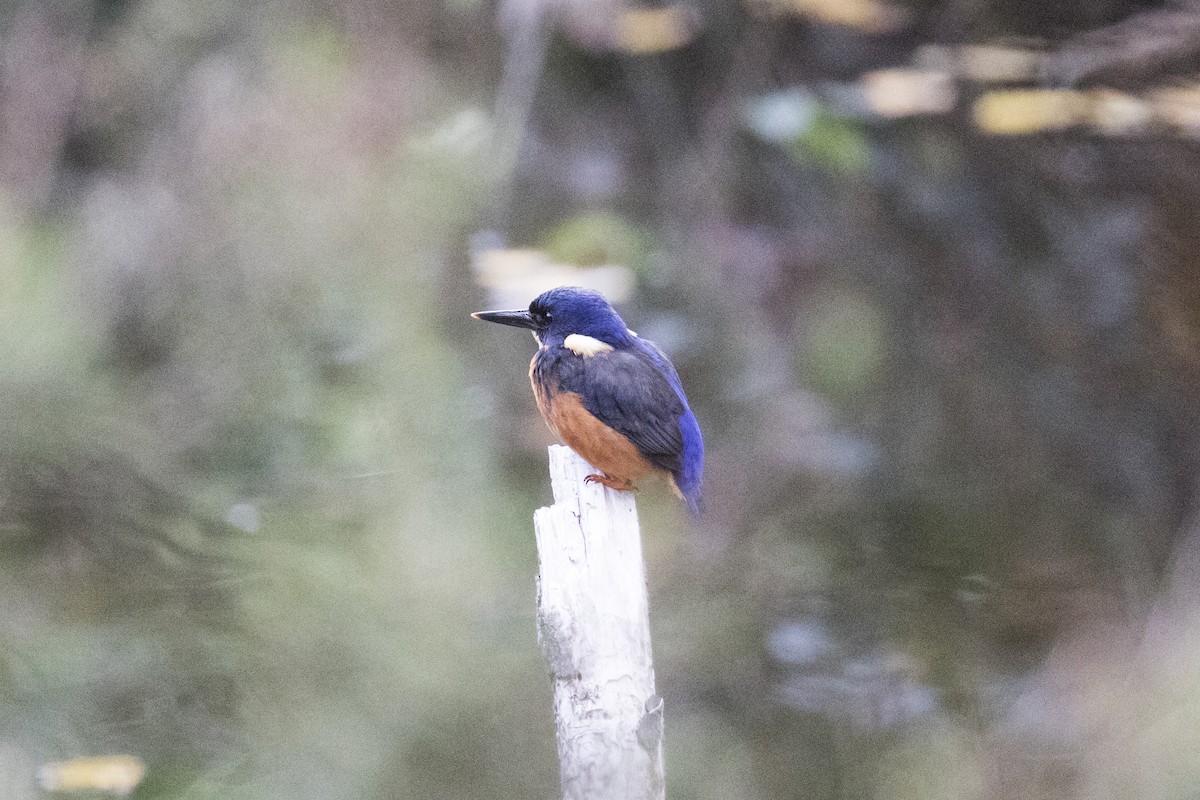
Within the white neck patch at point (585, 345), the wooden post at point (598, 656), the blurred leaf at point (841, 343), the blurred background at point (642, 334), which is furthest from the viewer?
the blurred leaf at point (841, 343)

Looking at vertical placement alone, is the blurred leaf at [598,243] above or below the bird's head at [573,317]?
above

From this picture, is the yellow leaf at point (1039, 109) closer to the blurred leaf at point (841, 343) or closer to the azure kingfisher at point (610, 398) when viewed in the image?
the blurred leaf at point (841, 343)

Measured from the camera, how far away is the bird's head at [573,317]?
9.59 feet

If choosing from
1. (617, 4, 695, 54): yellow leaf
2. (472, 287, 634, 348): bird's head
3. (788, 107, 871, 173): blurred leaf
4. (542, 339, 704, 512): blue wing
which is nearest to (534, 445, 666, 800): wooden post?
(542, 339, 704, 512): blue wing

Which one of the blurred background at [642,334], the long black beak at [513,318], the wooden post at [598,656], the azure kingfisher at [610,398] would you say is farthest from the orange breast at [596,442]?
the blurred background at [642,334]

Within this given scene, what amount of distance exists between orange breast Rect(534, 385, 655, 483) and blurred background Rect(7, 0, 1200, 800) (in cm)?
76

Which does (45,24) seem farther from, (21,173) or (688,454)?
(688,454)

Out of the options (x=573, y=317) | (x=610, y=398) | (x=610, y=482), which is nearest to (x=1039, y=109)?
(x=573, y=317)

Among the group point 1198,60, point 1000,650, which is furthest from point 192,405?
point 1198,60

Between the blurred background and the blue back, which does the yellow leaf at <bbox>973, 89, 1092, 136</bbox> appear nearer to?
the blurred background

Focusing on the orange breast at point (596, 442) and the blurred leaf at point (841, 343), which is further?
the blurred leaf at point (841, 343)

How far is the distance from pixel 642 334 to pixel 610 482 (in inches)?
48.6

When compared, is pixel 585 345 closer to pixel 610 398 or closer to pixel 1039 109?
pixel 610 398

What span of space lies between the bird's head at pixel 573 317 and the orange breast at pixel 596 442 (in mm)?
215
